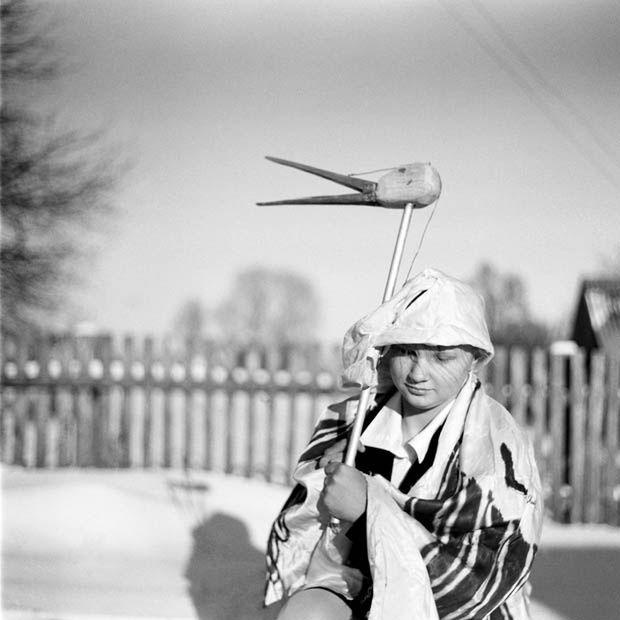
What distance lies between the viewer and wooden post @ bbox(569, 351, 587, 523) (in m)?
5.22

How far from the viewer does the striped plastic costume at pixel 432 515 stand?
1621 millimetres

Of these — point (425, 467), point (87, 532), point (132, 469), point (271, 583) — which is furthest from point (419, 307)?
point (132, 469)

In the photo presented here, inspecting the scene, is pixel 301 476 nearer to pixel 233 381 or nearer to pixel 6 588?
pixel 6 588

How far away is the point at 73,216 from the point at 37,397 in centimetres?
279

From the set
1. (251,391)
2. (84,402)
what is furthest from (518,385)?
(84,402)

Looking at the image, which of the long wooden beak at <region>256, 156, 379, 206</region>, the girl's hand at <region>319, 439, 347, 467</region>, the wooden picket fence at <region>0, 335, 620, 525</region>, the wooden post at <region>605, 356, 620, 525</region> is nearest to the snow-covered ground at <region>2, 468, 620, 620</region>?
the wooden post at <region>605, 356, 620, 525</region>

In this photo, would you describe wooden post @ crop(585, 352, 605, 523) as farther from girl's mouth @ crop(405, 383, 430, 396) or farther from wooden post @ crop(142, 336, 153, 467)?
girl's mouth @ crop(405, 383, 430, 396)

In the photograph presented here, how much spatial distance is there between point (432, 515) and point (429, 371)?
329 millimetres

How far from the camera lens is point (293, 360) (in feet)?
18.9

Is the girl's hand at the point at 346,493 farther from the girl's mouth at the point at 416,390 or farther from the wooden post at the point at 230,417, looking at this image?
the wooden post at the point at 230,417

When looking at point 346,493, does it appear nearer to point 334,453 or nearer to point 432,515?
point 432,515

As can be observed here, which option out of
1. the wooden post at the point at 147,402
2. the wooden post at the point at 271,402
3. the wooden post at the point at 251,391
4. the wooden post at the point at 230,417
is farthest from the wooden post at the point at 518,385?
the wooden post at the point at 147,402

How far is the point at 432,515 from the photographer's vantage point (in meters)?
1.67

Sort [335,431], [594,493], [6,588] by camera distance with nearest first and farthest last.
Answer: [335,431]
[6,588]
[594,493]
